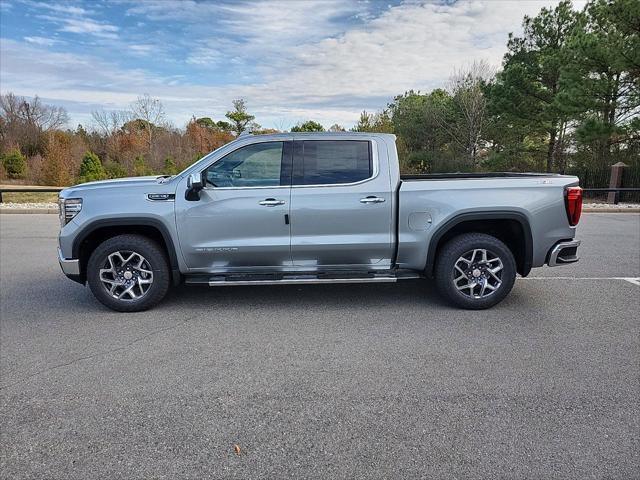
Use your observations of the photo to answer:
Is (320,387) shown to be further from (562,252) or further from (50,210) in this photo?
(50,210)

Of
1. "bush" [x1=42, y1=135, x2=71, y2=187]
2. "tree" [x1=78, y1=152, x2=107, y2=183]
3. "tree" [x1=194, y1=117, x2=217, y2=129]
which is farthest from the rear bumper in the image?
"tree" [x1=194, y1=117, x2=217, y2=129]

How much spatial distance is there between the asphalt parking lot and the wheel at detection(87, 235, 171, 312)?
21cm

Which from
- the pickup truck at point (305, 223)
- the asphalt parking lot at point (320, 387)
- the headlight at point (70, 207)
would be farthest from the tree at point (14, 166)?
the pickup truck at point (305, 223)

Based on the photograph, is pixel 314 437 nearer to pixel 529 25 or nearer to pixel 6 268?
pixel 6 268

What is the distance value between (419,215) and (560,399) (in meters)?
2.30

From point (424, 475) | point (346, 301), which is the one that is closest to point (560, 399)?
point (424, 475)

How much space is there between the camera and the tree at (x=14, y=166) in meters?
30.2

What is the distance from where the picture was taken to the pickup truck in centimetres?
483

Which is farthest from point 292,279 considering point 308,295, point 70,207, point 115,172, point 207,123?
point 207,123

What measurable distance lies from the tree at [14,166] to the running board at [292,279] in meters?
31.7

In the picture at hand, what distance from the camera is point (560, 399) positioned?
3.17m

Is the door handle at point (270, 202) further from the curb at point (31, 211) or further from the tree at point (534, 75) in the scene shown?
the tree at point (534, 75)

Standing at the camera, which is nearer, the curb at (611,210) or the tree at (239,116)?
the curb at (611,210)

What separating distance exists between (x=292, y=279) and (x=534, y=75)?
24.3 metres
